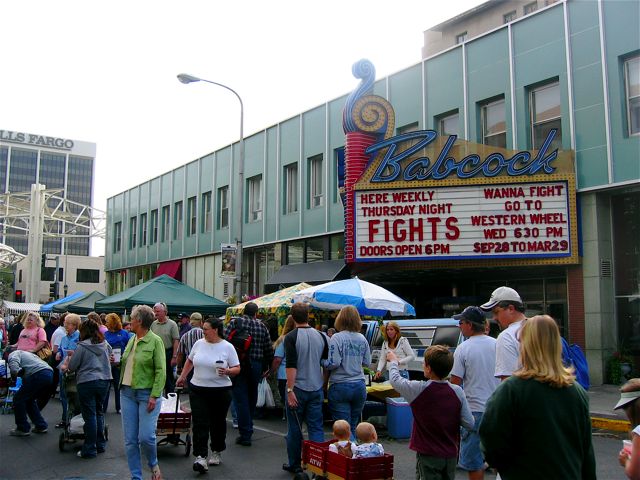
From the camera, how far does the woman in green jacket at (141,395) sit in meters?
6.85

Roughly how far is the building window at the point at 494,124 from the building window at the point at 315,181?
7003 millimetres

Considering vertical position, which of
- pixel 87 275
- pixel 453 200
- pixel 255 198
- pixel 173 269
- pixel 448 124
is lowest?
pixel 173 269

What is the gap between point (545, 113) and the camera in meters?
17.8

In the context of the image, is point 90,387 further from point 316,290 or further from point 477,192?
point 477,192

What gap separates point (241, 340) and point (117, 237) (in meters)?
34.2

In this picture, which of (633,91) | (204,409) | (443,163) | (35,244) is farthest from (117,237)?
(204,409)

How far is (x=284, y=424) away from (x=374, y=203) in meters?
7.81

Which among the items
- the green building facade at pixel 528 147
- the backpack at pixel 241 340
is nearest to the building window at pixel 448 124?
the green building facade at pixel 528 147

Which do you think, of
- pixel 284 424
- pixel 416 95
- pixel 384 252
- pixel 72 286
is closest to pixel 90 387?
pixel 284 424

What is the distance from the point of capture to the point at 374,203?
1766 centimetres

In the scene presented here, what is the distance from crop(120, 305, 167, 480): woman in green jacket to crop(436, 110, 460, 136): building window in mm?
14934

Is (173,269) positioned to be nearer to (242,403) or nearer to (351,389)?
(242,403)

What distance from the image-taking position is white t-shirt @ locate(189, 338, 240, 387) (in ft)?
25.3

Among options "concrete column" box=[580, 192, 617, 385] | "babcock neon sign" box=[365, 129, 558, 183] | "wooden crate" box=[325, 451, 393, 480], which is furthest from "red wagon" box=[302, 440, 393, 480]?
"babcock neon sign" box=[365, 129, 558, 183]
